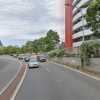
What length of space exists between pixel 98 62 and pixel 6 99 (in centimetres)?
947

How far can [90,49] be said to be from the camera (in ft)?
44.9

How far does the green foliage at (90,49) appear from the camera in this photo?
13.2m

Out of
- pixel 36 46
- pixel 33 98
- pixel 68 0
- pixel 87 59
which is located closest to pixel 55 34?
pixel 68 0

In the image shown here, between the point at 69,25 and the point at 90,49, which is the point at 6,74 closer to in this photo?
the point at 90,49

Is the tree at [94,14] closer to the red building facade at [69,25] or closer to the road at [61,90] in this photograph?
the road at [61,90]

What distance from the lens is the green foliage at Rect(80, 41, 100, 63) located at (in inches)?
518

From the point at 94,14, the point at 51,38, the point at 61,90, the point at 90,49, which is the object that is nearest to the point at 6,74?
the point at 61,90

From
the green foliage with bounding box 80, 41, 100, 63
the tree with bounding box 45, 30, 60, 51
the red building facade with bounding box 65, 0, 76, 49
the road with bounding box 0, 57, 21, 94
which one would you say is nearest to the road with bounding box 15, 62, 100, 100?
the road with bounding box 0, 57, 21, 94

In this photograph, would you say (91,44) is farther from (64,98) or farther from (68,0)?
(68,0)

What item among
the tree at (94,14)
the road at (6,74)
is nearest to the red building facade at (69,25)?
the road at (6,74)

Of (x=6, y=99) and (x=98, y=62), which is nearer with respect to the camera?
(x=6, y=99)

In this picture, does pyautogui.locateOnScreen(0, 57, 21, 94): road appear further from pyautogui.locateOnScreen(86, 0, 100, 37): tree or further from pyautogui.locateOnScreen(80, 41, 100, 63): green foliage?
pyautogui.locateOnScreen(86, 0, 100, 37): tree

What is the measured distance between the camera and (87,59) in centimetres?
1429

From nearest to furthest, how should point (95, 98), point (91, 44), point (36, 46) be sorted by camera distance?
point (95, 98) → point (91, 44) → point (36, 46)
